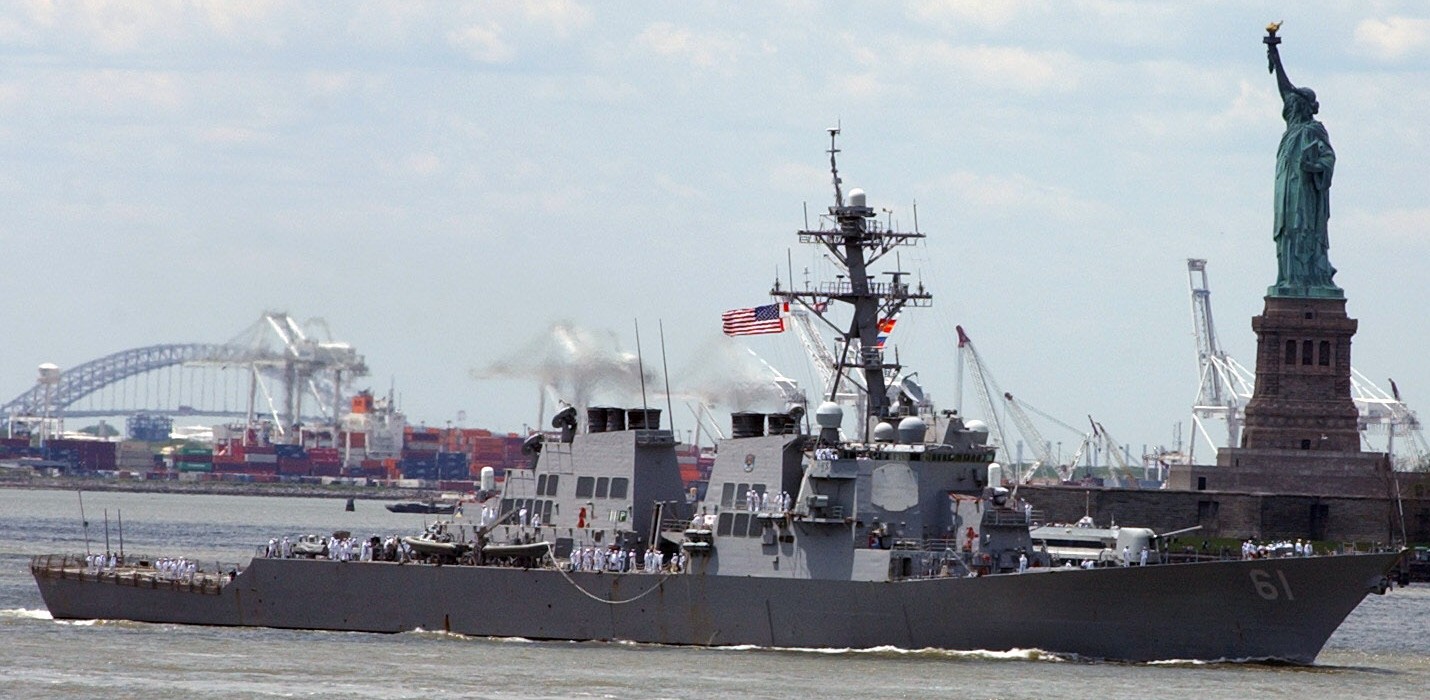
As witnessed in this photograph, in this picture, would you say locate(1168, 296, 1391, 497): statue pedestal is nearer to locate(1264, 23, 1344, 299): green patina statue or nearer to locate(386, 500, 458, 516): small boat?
locate(1264, 23, 1344, 299): green patina statue

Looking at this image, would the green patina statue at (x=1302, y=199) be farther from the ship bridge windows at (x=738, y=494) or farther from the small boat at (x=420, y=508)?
the small boat at (x=420, y=508)

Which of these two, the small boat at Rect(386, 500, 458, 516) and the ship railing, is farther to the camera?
the small boat at Rect(386, 500, 458, 516)

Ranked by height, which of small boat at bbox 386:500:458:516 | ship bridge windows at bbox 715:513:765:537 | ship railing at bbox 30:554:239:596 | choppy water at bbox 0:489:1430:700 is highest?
small boat at bbox 386:500:458:516

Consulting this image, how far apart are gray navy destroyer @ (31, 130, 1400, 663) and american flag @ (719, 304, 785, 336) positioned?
1.57 meters

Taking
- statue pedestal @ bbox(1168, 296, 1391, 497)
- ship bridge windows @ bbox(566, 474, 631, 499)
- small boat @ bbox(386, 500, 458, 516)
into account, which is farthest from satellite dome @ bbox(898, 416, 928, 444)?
small boat @ bbox(386, 500, 458, 516)

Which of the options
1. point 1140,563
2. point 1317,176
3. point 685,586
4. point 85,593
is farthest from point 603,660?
point 1317,176

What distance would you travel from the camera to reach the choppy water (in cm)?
3819

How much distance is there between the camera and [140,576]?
51.6 meters

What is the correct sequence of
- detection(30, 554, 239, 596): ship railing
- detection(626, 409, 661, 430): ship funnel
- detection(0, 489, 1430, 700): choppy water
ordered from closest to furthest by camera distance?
1. detection(0, 489, 1430, 700): choppy water
2. detection(626, 409, 661, 430): ship funnel
3. detection(30, 554, 239, 596): ship railing

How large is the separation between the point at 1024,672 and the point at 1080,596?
2111 millimetres

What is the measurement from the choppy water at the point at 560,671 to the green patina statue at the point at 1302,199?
46682 mm

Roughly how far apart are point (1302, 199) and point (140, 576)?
60.0m

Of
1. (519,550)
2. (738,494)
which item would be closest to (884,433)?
(738,494)

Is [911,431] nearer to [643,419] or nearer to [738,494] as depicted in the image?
[738,494]
